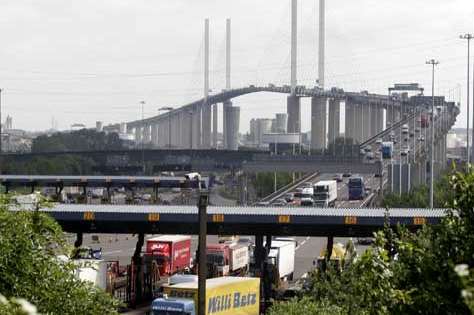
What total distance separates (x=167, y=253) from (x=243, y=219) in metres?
9.39


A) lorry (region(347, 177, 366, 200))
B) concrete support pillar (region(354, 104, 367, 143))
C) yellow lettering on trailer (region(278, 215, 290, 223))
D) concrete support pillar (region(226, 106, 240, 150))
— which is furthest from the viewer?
concrete support pillar (region(226, 106, 240, 150))

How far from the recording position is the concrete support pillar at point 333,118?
494 ft

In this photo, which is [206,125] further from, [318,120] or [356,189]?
[356,189]

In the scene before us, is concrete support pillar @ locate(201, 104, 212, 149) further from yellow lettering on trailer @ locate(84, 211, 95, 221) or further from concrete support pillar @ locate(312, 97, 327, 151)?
yellow lettering on trailer @ locate(84, 211, 95, 221)

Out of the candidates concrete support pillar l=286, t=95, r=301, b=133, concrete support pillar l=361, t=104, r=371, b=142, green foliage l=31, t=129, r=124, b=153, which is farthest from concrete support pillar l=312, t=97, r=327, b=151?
green foliage l=31, t=129, r=124, b=153

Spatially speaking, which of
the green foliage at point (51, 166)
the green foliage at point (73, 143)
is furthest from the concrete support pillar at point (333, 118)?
the green foliage at point (73, 143)

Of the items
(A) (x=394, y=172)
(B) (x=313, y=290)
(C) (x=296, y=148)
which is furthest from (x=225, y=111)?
(B) (x=313, y=290)

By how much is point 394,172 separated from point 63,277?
62.4 meters

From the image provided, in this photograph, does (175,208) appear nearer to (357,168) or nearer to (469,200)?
(469,200)

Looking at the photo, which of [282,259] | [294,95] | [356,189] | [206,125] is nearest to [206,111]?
[206,125]

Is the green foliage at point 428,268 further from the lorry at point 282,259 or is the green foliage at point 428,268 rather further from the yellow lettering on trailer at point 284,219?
the lorry at point 282,259

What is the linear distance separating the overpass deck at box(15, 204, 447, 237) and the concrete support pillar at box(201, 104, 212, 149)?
141m

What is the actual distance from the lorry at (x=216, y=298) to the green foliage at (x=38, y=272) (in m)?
11.6

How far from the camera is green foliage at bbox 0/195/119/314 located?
12484mm
